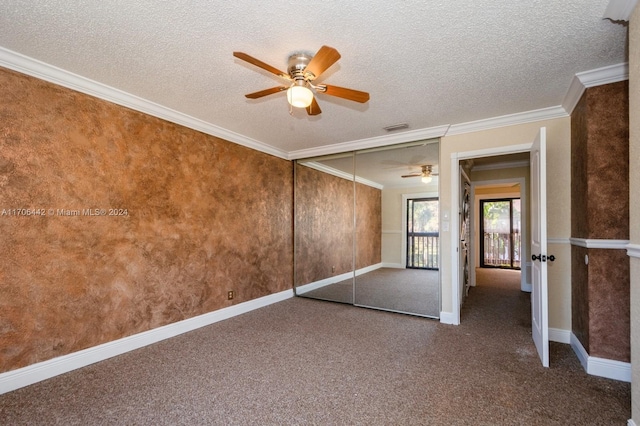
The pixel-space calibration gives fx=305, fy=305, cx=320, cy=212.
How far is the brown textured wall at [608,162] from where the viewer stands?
2375mm

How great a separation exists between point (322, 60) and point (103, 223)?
2.39 m

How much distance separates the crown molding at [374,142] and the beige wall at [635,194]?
2.04m

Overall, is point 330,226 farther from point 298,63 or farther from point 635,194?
point 635,194

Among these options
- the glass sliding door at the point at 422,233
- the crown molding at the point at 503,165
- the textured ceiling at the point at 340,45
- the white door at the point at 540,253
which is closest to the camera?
the textured ceiling at the point at 340,45

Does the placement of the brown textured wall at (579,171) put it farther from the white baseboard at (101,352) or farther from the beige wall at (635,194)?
the white baseboard at (101,352)

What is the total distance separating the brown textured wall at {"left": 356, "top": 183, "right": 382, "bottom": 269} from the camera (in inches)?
192

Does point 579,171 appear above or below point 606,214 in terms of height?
above

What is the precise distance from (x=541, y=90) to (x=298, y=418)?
3.31 meters

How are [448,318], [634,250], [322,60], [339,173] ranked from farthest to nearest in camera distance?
1. [339,173]
2. [448,318]
3. [322,60]
4. [634,250]

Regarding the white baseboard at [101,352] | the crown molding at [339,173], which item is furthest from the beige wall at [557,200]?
the white baseboard at [101,352]

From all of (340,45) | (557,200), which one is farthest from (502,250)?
(340,45)

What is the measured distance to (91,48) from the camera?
7.08 feet

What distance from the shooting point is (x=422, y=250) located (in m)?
4.62

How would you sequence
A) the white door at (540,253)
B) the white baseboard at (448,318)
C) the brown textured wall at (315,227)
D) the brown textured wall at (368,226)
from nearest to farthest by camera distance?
1. the white door at (540,253)
2. the white baseboard at (448,318)
3. the brown textured wall at (368,226)
4. the brown textured wall at (315,227)
